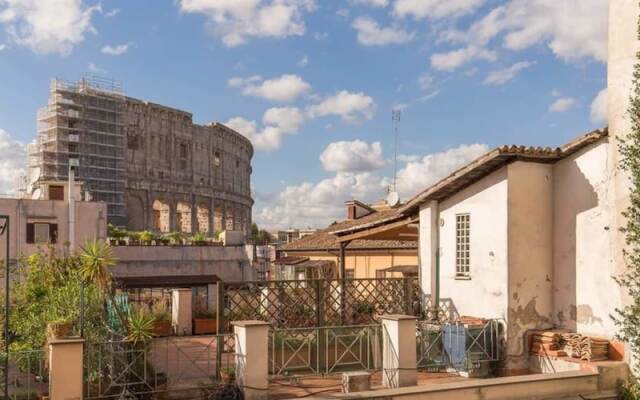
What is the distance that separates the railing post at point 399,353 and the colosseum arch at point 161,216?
206 ft

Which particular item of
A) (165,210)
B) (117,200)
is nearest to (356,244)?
(117,200)

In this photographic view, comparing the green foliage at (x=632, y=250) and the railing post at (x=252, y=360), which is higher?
the green foliage at (x=632, y=250)

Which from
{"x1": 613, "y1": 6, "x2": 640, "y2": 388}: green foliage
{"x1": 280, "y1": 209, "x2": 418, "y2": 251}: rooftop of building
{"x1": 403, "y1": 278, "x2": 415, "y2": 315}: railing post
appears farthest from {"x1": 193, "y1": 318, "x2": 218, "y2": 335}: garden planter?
{"x1": 613, "y1": 6, "x2": 640, "y2": 388}: green foliage

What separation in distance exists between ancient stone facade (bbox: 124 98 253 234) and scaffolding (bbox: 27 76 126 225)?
313 centimetres

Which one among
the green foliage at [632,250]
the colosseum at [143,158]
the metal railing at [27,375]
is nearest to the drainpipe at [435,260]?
the green foliage at [632,250]

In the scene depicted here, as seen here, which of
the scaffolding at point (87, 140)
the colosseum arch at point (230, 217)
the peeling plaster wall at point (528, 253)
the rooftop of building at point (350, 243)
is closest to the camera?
the peeling plaster wall at point (528, 253)

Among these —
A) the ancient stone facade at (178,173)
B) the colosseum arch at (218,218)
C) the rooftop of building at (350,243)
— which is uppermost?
the ancient stone facade at (178,173)

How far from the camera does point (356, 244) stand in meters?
25.5

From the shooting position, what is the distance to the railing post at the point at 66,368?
30.9ft

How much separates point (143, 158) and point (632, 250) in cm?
6235

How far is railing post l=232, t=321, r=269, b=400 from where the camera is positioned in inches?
413

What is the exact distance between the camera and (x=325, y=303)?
15.4 meters

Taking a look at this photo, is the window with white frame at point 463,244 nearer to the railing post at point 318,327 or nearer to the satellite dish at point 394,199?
the railing post at point 318,327

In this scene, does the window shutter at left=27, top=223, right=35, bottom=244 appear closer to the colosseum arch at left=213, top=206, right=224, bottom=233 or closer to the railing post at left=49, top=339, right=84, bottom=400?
the railing post at left=49, top=339, right=84, bottom=400
